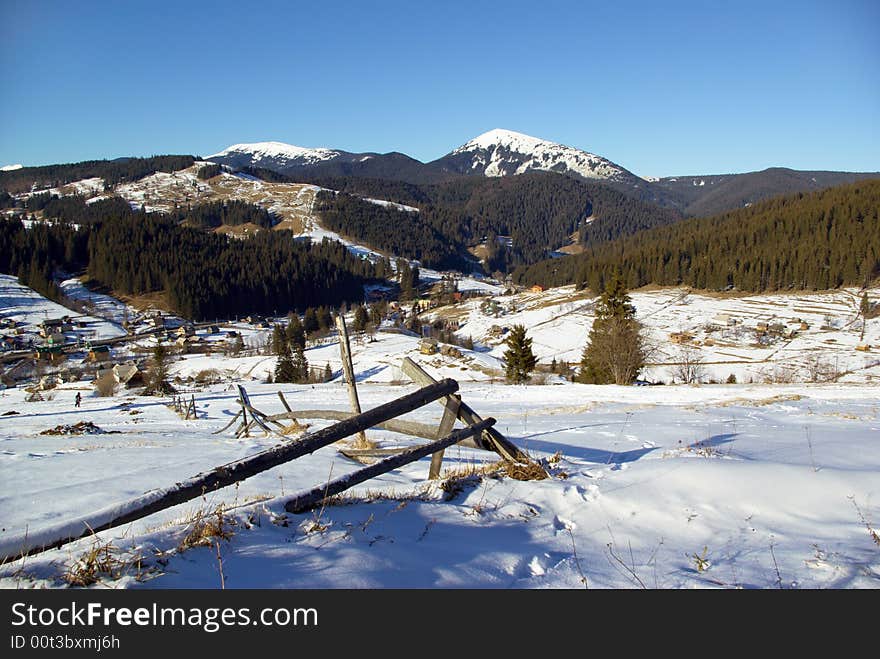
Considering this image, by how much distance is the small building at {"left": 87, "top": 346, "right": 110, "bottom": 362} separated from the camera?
8255 cm

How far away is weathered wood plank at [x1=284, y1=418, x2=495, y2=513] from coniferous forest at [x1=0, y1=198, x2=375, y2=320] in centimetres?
15019

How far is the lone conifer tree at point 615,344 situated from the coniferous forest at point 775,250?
72630 mm

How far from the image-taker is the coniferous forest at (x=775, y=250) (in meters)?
111

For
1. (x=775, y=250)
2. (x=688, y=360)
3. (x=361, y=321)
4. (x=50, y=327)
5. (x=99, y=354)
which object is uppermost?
(x=775, y=250)

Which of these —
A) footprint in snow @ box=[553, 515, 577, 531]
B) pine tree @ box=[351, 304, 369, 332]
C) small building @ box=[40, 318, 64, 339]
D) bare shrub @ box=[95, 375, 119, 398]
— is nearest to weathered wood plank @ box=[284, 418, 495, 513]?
footprint in snow @ box=[553, 515, 577, 531]

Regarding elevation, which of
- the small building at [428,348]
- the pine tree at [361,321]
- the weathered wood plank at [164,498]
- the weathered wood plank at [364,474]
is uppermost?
the weathered wood plank at [164,498]

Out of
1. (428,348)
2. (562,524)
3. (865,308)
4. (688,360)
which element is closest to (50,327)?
(428,348)

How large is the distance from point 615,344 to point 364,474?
34547 mm

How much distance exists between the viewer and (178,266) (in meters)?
153

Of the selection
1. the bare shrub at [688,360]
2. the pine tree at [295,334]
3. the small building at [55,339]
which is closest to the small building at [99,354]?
the small building at [55,339]

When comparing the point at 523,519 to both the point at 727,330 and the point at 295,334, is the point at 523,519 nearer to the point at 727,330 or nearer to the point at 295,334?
the point at 727,330

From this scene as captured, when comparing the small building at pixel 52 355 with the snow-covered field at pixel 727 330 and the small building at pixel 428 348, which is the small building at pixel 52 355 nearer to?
the small building at pixel 428 348

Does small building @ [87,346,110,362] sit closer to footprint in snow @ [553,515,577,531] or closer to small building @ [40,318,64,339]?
small building @ [40,318,64,339]
